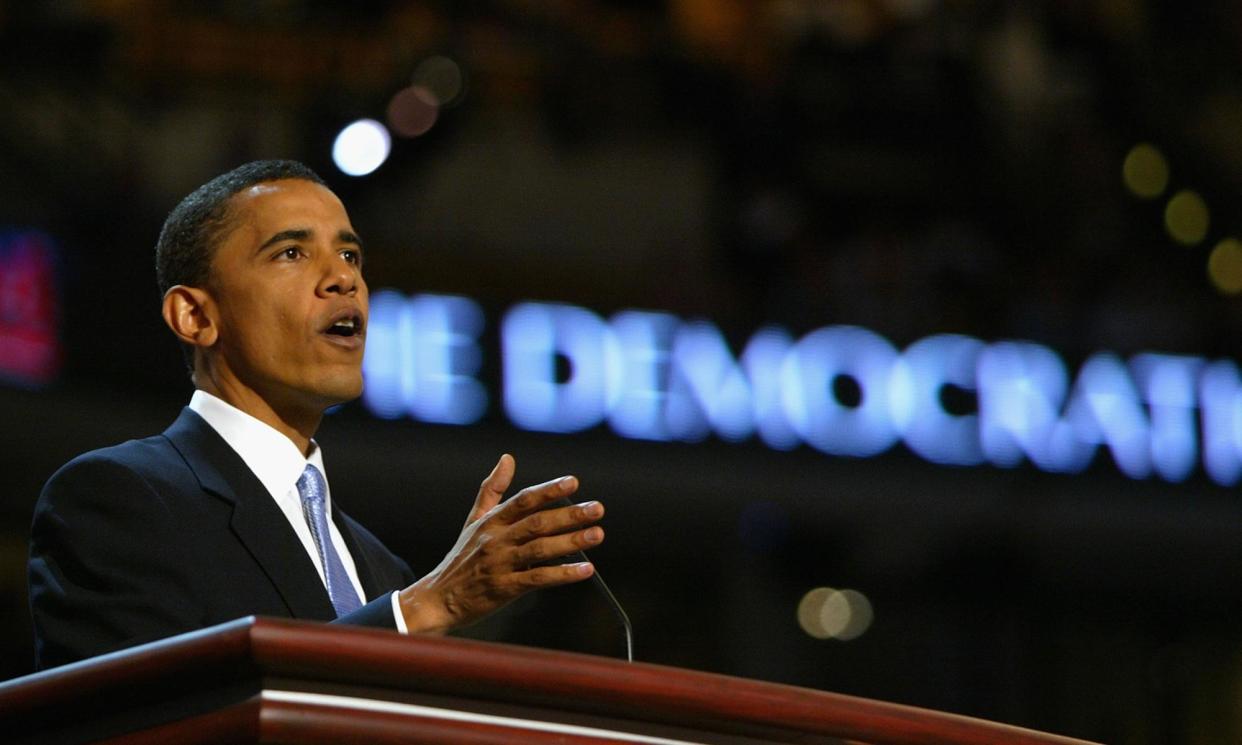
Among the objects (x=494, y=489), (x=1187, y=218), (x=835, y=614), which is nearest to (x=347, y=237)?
(x=494, y=489)

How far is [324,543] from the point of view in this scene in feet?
6.31

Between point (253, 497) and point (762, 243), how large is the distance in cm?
502

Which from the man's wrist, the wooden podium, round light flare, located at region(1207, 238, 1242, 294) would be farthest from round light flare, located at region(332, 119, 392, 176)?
the wooden podium

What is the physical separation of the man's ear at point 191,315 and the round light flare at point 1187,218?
5916 millimetres

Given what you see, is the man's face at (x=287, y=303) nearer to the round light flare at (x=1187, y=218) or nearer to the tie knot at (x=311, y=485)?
the tie knot at (x=311, y=485)

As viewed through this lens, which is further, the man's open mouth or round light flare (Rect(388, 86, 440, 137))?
round light flare (Rect(388, 86, 440, 137))

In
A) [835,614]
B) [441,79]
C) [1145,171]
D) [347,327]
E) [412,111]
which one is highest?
[441,79]

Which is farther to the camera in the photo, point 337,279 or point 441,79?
point 441,79

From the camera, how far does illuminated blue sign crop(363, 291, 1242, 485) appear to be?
6.09 m

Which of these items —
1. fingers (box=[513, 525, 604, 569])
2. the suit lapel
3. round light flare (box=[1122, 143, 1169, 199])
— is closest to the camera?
fingers (box=[513, 525, 604, 569])

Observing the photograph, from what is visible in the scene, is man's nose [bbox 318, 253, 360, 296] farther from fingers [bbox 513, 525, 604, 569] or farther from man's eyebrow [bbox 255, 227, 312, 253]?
fingers [bbox 513, 525, 604, 569]

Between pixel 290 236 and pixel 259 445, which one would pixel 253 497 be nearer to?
pixel 259 445

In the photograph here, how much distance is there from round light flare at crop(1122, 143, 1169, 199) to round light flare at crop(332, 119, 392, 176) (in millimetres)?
3013

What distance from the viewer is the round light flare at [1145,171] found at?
7.21 m
